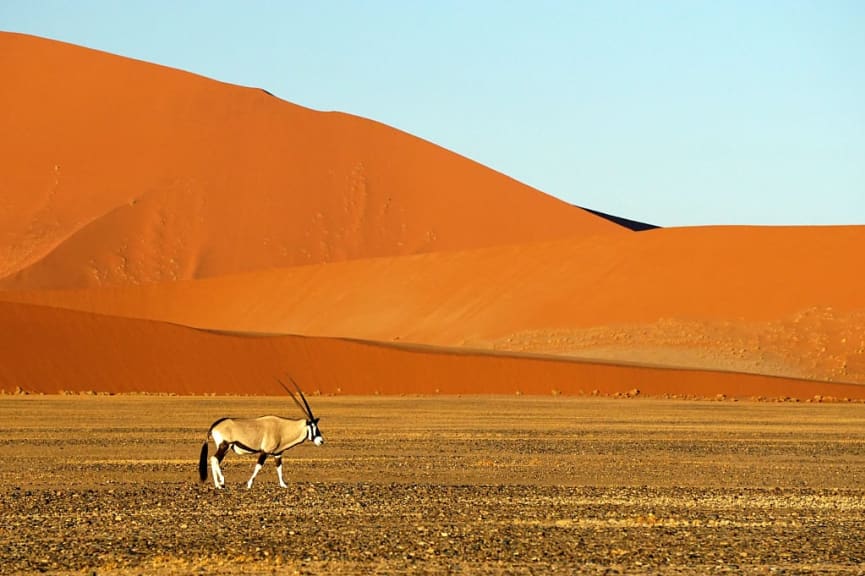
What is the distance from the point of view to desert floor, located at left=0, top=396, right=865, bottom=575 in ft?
38.7

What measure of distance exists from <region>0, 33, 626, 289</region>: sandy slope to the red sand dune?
162 mm

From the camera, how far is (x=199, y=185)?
89062mm

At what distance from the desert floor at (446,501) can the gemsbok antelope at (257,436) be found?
442 mm

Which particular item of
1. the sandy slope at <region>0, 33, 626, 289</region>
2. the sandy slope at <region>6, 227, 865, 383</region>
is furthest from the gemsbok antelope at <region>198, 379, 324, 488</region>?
the sandy slope at <region>0, 33, 626, 289</region>

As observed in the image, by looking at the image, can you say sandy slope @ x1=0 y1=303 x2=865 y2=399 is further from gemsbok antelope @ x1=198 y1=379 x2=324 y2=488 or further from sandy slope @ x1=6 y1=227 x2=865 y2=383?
gemsbok antelope @ x1=198 y1=379 x2=324 y2=488

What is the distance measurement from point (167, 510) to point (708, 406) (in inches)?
1082

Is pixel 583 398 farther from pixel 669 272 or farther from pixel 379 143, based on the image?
pixel 379 143

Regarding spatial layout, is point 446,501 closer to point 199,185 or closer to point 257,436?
point 257,436

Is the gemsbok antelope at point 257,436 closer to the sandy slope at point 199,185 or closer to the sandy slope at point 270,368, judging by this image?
the sandy slope at point 270,368

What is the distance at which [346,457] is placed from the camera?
73.2ft

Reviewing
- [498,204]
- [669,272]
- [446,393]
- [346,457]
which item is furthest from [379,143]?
[346,457]

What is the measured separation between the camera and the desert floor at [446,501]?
1180 centimetres

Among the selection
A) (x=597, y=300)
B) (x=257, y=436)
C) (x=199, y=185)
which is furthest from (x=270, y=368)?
(x=199, y=185)

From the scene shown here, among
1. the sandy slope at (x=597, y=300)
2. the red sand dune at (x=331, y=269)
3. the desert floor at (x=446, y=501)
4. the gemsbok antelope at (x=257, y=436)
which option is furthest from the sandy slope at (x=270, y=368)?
the gemsbok antelope at (x=257, y=436)
